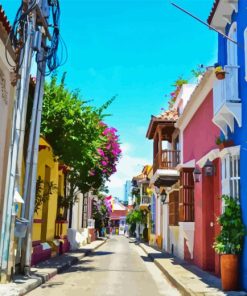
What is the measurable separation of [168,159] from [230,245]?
490 inches

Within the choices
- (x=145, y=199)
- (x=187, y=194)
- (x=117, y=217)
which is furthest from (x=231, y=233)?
(x=117, y=217)

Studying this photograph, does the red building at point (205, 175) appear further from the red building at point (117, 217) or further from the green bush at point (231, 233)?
the red building at point (117, 217)

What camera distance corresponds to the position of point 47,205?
1823cm

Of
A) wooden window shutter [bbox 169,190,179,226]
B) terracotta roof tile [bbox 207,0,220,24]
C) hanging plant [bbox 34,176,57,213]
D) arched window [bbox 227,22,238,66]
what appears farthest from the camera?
wooden window shutter [bbox 169,190,179,226]

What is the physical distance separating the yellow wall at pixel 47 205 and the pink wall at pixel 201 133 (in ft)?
17.9

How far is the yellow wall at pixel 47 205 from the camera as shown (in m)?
16.2

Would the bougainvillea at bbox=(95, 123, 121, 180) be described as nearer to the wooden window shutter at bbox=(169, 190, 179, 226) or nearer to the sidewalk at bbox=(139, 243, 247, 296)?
the wooden window shutter at bbox=(169, 190, 179, 226)

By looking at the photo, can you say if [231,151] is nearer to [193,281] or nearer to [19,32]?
[193,281]

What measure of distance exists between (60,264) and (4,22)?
8.43 metres

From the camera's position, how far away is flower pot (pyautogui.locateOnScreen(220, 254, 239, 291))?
30.6ft

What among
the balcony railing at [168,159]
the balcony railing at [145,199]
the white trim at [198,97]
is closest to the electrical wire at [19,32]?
the white trim at [198,97]

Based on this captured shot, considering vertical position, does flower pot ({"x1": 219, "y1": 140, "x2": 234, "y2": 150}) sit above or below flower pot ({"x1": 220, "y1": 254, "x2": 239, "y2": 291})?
above

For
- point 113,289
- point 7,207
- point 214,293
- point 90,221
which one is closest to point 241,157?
point 214,293

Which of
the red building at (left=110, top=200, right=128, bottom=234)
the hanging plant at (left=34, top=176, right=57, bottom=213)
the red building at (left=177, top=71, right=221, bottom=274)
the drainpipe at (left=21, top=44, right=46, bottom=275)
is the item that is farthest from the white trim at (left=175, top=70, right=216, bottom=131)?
the red building at (left=110, top=200, right=128, bottom=234)
